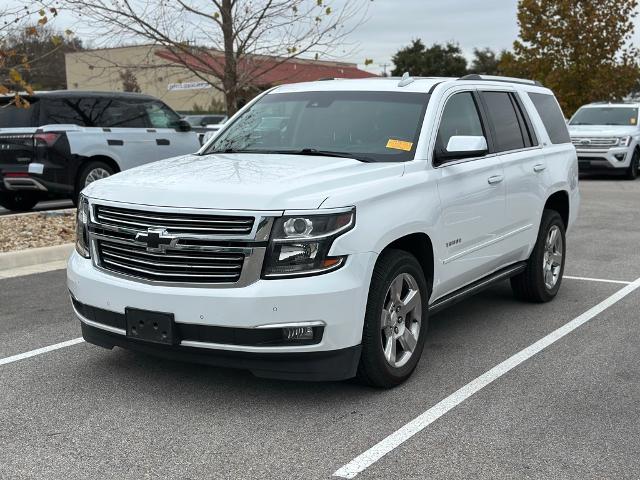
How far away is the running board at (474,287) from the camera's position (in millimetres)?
5565

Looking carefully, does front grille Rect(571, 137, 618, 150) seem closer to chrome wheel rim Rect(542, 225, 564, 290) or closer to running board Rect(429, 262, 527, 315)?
chrome wheel rim Rect(542, 225, 564, 290)

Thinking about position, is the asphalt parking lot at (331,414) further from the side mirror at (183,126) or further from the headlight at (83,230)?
the side mirror at (183,126)

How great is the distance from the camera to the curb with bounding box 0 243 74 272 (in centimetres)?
881

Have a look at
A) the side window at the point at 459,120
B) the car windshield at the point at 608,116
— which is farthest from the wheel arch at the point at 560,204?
the car windshield at the point at 608,116

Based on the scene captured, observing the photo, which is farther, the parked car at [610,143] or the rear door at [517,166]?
the parked car at [610,143]

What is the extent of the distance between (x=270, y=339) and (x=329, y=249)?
0.55 metres

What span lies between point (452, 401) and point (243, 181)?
5.56 feet

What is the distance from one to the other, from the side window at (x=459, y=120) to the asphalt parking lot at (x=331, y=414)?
57.5 inches

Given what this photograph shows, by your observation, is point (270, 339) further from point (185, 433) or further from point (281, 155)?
point (281, 155)

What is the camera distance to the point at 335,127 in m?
5.80

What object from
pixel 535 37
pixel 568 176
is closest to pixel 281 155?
pixel 568 176

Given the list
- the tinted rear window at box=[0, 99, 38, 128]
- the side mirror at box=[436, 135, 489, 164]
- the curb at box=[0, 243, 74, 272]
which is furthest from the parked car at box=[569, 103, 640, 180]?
the side mirror at box=[436, 135, 489, 164]

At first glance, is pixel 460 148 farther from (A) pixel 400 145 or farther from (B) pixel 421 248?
(B) pixel 421 248

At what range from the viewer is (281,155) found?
5.55 m
